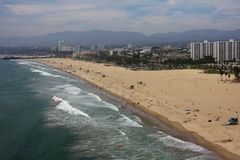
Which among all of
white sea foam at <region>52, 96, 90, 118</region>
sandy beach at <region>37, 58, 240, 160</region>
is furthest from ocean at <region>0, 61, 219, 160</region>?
sandy beach at <region>37, 58, 240, 160</region>

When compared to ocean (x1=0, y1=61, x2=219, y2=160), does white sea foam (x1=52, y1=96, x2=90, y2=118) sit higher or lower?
higher

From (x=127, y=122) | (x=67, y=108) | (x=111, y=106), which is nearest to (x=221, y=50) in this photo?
(x=111, y=106)

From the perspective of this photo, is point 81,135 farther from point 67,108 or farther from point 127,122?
point 67,108

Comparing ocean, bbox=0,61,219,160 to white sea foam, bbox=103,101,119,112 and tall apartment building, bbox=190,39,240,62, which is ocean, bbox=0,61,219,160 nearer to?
white sea foam, bbox=103,101,119,112

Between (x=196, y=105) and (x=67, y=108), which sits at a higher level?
(x=196, y=105)

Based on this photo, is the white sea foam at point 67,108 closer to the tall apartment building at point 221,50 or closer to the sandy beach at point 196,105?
the sandy beach at point 196,105

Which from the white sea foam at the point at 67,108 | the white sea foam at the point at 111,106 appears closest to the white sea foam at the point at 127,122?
the white sea foam at the point at 67,108
